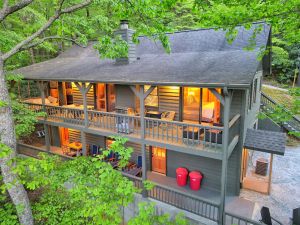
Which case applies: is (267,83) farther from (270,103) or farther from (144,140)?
(144,140)

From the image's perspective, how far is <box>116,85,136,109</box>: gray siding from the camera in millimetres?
12766

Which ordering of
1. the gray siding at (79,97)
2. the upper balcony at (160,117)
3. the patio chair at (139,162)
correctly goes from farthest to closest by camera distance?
1. the gray siding at (79,97)
2. the patio chair at (139,162)
3. the upper balcony at (160,117)

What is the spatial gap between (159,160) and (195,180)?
251cm

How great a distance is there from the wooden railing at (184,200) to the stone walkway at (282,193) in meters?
2.04

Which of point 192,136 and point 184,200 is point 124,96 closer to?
point 192,136

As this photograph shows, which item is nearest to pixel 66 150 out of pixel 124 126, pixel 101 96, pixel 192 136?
pixel 101 96

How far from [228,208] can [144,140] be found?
4.74m

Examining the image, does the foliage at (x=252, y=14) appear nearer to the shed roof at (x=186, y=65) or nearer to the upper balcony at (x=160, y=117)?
the shed roof at (x=186, y=65)

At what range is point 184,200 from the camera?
9.32m

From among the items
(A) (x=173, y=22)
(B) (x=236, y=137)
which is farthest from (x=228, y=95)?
(A) (x=173, y=22)

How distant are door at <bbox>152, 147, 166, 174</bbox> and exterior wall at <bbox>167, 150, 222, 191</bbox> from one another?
15.6 inches

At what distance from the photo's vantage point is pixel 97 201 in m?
5.54

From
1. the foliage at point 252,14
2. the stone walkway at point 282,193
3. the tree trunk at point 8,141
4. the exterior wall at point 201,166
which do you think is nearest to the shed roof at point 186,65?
the foliage at point 252,14

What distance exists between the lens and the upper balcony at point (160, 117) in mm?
8828
